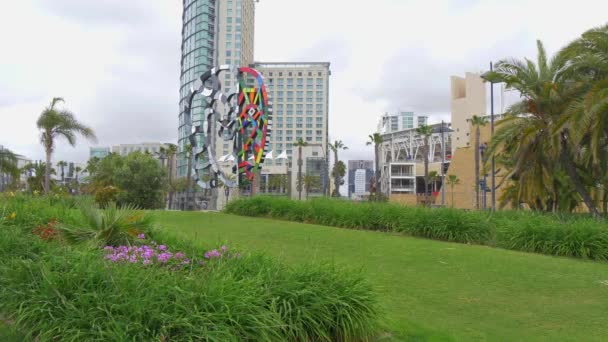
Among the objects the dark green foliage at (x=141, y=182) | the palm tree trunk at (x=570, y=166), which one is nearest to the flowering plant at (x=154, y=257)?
the palm tree trunk at (x=570, y=166)

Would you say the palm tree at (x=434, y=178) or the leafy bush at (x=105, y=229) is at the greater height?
the palm tree at (x=434, y=178)

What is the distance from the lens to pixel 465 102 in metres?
94.5

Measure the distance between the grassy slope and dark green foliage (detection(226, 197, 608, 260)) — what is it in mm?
957

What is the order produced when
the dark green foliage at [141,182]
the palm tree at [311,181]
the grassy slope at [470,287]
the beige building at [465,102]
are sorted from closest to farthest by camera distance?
the grassy slope at [470,287]
the dark green foliage at [141,182]
the beige building at [465,102]
the palm tree at [311,181]

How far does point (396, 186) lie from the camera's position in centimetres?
10781

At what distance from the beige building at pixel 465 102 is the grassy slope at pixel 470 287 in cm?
8075

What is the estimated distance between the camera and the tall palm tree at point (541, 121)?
59.3ft

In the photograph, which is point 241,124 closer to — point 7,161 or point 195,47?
point 7,161

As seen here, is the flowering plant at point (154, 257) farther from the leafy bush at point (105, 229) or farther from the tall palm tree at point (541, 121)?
the tall palm tree at point (541, 121)

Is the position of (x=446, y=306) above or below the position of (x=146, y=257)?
below

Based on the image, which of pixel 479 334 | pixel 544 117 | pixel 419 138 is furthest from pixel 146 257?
pixel 419 138

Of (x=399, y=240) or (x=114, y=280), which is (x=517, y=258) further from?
(x=114, y=280)

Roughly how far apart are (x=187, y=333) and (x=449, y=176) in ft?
213

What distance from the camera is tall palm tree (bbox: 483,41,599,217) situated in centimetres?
1806
